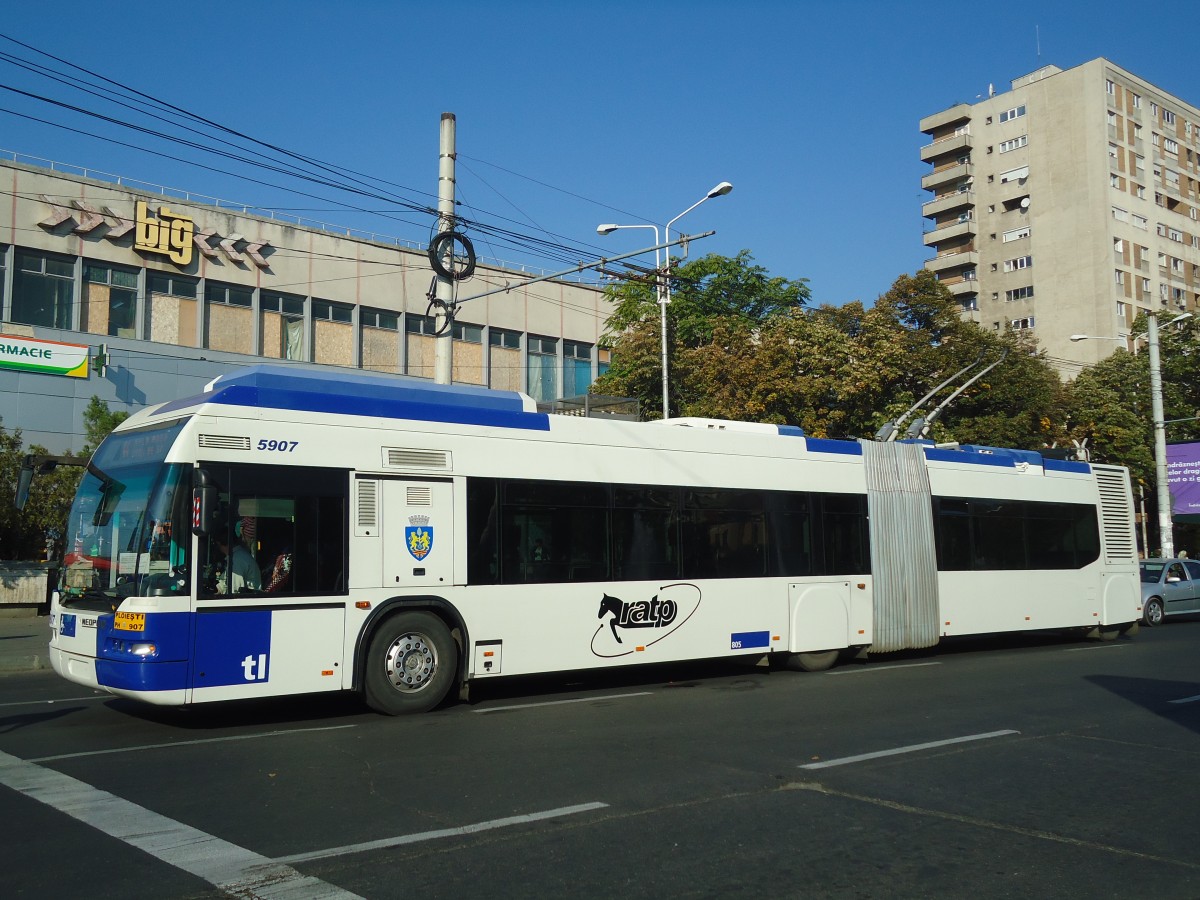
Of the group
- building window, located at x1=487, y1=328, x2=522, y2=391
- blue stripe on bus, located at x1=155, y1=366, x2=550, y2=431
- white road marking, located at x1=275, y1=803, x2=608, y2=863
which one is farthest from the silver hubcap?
building window, located at x1=487, y1=328, x2=522, y2=391

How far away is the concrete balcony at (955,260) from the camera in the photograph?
78.0 meters

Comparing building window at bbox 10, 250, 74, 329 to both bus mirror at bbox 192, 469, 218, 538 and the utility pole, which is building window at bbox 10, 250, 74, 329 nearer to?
bus mirror at bbox 192, 469, 218, 538

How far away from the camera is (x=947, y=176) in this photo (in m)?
79.9

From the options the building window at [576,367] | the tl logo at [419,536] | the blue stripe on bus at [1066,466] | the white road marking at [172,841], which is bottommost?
the white road marking at [172,841]

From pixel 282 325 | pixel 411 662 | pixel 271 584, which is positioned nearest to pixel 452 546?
pixel 411 662

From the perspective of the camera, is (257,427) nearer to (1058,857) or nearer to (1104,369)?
(1058,857)

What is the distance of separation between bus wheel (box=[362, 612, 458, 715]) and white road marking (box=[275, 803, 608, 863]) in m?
4.10

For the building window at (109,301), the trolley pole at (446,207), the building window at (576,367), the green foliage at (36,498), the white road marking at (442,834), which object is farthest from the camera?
the building window at (576,367)

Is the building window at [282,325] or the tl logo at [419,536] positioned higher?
the building window at [282,325]

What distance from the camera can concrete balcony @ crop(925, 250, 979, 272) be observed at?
256 feet

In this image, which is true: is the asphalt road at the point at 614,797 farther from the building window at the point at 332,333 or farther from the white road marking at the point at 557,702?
the building window at the point at 332,333

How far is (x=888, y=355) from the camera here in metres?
31.6

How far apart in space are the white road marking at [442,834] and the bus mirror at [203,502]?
14.3 ft

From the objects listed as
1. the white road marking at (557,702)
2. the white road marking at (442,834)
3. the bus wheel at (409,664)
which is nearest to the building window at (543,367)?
the white road marking at (557,702)
